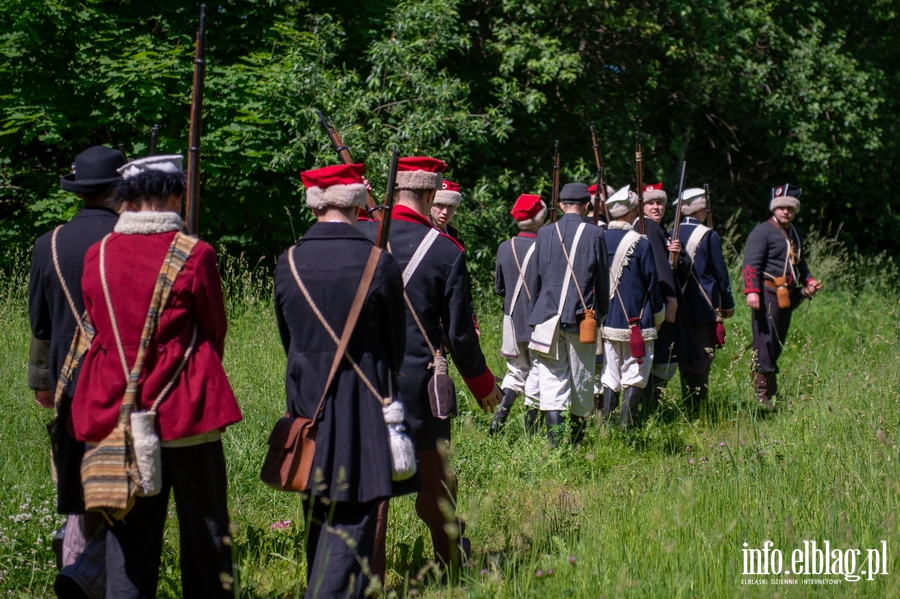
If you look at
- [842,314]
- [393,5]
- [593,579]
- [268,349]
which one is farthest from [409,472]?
[842,314]

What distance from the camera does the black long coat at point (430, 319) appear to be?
4379 millimetres

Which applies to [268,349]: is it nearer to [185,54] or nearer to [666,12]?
[185,54]

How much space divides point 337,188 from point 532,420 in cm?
406

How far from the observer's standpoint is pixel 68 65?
1083cm

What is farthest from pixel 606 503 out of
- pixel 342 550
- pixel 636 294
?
pixel 636 294

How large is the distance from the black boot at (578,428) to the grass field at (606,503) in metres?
0.09

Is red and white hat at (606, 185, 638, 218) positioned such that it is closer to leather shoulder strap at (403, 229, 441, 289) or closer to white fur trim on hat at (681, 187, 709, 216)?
white fur trim on hat at (681, 187, 709, 216)

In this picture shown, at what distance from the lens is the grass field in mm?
3826

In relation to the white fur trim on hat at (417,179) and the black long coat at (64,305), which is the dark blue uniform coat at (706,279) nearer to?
the white fur trim on hat at (417,179)

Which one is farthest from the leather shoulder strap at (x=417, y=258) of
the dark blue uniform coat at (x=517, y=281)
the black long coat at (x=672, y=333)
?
the black long coat at (x=672, y=333)

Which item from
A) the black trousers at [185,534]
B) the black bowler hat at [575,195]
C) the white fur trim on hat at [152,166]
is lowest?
the black trousers at [185,534]

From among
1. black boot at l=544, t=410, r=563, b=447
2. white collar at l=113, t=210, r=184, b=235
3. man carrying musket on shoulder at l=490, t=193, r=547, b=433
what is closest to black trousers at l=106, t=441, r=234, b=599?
white collar at l=113, t=210, r=184, b=235

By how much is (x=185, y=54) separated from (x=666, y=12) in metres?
6.94

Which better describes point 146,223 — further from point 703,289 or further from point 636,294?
point 703,289
